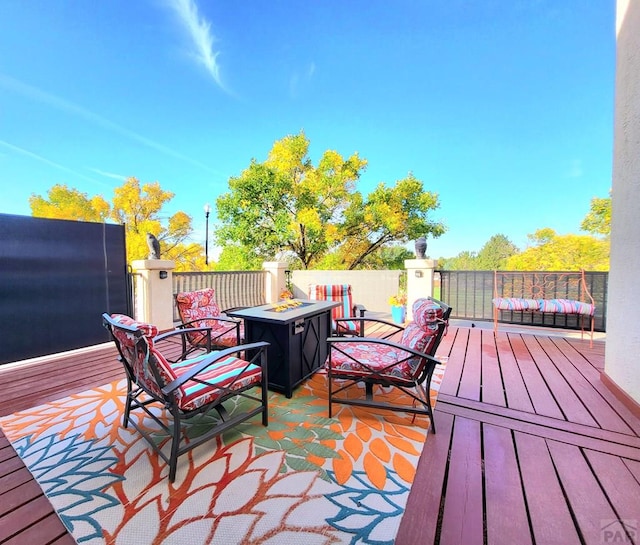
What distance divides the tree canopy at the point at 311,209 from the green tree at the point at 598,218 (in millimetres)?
5429

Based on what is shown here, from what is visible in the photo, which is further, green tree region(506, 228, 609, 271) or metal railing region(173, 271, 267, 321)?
green tree region(506, 228, 609, 271)

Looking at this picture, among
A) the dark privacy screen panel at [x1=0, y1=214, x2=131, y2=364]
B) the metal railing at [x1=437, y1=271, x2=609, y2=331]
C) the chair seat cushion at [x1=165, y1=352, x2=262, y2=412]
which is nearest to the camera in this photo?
the chair seat cushion at [x1=165, y1=352, x2=262, y2=412]

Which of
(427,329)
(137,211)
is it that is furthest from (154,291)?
(137,211)

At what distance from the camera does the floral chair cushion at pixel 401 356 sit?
1987mm

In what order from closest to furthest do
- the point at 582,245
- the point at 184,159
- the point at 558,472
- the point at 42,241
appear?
the point at 558,472 < the point at 42,241 < the point at 582,245 < the point at 184,159

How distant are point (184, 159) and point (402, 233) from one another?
1113 cm

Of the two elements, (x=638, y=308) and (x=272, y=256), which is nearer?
(x=638, y=308)

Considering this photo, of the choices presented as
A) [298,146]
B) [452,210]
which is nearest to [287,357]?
[298,146]

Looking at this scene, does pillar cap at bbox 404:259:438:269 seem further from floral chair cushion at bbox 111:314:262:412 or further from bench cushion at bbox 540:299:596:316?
floral chair cushion at bbox 111:314:262:412

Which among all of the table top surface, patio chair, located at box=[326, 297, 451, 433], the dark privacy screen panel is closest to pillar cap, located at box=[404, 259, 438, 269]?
the table top surface

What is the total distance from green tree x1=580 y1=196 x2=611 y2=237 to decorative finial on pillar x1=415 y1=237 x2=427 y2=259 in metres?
9.88

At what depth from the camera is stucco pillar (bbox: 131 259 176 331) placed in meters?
4.55

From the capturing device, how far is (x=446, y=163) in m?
11.1

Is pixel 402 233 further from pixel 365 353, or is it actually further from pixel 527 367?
pixel 365 353
